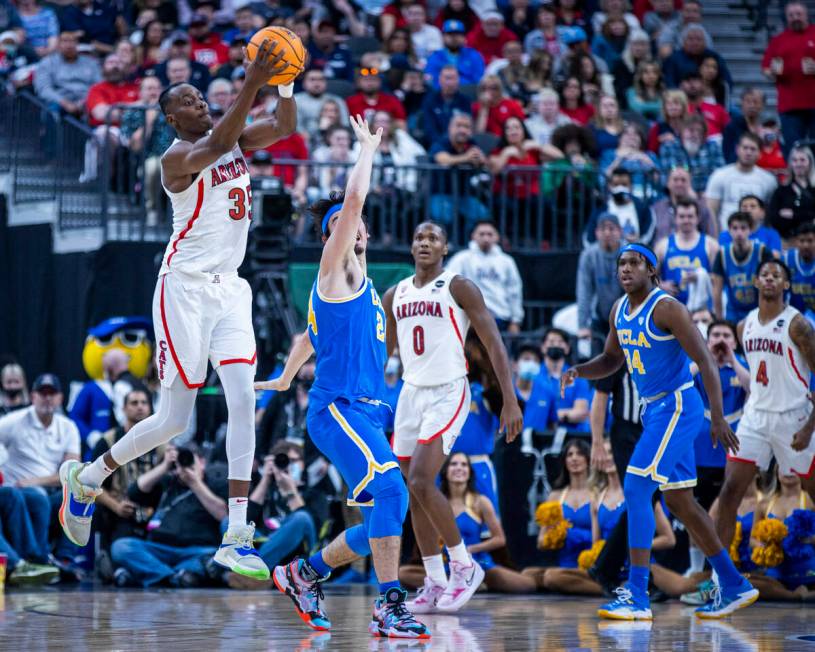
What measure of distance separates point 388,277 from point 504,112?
3.19 metres

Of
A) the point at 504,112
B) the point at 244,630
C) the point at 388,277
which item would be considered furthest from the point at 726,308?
Answer: the point at 244,630

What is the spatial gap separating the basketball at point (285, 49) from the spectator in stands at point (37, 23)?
470 inches

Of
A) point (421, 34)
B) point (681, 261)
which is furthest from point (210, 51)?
point (681, 261)

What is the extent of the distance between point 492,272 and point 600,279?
4.42ft

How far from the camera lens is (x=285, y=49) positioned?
26.2 feet

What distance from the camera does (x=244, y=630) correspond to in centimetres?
877

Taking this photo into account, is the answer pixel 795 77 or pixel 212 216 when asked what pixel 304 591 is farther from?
pixel 795 77

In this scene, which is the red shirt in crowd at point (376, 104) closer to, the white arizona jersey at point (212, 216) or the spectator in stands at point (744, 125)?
the spectator in stands at point (744, 125)

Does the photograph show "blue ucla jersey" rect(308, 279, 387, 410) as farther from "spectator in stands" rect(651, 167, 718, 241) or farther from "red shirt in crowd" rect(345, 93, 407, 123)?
"red shirt in crowd" rect(345, 93, 407, 123)

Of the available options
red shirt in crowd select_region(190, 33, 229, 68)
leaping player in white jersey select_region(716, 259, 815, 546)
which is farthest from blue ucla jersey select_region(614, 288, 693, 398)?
red shirt in crowd select_region(190, 33, 229, 68)

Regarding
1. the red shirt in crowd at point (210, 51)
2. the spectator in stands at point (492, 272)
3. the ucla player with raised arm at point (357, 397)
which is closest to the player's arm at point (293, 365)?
the ucla player with raised arm at point (357, 397)

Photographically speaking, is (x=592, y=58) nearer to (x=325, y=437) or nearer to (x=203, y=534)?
(x=203, y=534)

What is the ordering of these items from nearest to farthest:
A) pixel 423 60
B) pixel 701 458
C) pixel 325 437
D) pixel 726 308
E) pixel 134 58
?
pixel 325 437 → pixel 701 458 → pixel 726 308 → pixel 134 58 → pixel 423 60

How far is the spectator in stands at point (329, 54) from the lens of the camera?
61.7 ft
